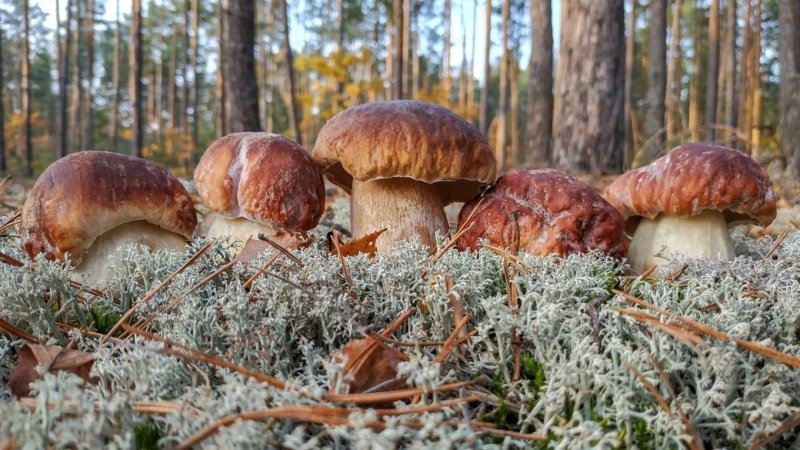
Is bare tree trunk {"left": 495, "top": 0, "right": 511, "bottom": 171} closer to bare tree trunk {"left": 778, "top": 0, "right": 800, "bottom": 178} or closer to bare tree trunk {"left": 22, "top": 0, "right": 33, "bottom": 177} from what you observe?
bare tree trunk {"left": 778, "top": 0, "right": 800, "bottom": 178}

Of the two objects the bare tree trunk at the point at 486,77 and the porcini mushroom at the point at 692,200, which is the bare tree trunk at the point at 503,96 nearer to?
the bare tree trunk at the point at 486,77

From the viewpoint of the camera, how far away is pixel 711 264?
1465 mm

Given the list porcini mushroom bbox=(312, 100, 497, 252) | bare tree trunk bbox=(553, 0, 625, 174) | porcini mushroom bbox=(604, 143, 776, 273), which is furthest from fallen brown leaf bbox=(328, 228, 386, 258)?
bare tree trunk bbox=(553, 0, 625, 174)

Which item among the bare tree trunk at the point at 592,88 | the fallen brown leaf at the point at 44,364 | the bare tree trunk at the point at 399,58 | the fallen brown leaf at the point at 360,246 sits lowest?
the fallen brown leaf at the point at 44,364

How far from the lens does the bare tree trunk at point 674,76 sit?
18.7 metres

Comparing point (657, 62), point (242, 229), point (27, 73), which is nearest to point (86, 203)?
point (242, 229)

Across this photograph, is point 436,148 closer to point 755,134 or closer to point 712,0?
point 712,0

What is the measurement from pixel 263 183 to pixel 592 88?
377 cm

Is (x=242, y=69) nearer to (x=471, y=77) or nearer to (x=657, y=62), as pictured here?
(x=657, y=62)

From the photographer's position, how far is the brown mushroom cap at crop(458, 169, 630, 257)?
164cm

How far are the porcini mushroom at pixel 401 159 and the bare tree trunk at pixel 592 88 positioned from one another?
3.06m

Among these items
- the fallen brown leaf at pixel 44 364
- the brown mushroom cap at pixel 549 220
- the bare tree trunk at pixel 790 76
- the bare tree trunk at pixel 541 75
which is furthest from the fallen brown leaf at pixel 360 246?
the bare tree trunk at pixel 541 75

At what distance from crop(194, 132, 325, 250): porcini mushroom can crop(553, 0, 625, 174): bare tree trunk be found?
350cm

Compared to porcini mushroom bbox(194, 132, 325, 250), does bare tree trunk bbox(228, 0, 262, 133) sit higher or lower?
higher
